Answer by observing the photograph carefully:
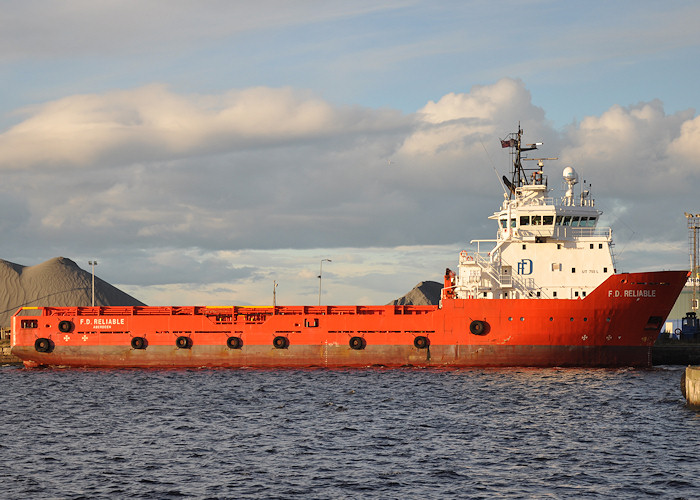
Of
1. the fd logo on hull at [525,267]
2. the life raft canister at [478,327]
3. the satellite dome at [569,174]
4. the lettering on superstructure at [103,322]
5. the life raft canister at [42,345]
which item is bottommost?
the life raft canister at [42,345]

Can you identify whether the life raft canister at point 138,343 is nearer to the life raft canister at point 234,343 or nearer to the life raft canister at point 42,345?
the life raft canister at point 234,343

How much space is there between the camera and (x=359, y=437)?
2592cm

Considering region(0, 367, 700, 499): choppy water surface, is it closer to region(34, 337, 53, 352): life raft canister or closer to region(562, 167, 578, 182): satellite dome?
region(34, 337, 53, 352): life raft canister

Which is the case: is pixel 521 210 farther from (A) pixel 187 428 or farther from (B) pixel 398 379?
(A) pixel 187 428

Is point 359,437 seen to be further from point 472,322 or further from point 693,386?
point 472,322

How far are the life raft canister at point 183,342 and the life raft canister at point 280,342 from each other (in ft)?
17.5

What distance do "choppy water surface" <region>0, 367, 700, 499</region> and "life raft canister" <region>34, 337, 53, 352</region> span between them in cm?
845

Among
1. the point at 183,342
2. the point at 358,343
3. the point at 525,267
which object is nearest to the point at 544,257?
the point at 525,267

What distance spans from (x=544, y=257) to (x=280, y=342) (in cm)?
1622

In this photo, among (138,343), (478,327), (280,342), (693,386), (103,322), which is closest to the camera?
(693,386)

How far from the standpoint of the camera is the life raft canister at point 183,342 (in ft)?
156

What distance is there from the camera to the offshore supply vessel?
4169cm

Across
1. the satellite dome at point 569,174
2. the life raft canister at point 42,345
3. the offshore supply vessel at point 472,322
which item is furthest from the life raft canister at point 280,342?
the satellite dome at point 569,174

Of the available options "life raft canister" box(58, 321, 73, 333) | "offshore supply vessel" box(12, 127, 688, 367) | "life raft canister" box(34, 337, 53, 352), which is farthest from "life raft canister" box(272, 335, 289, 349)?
"life raft canister" box(34, 337, 53, 352)
